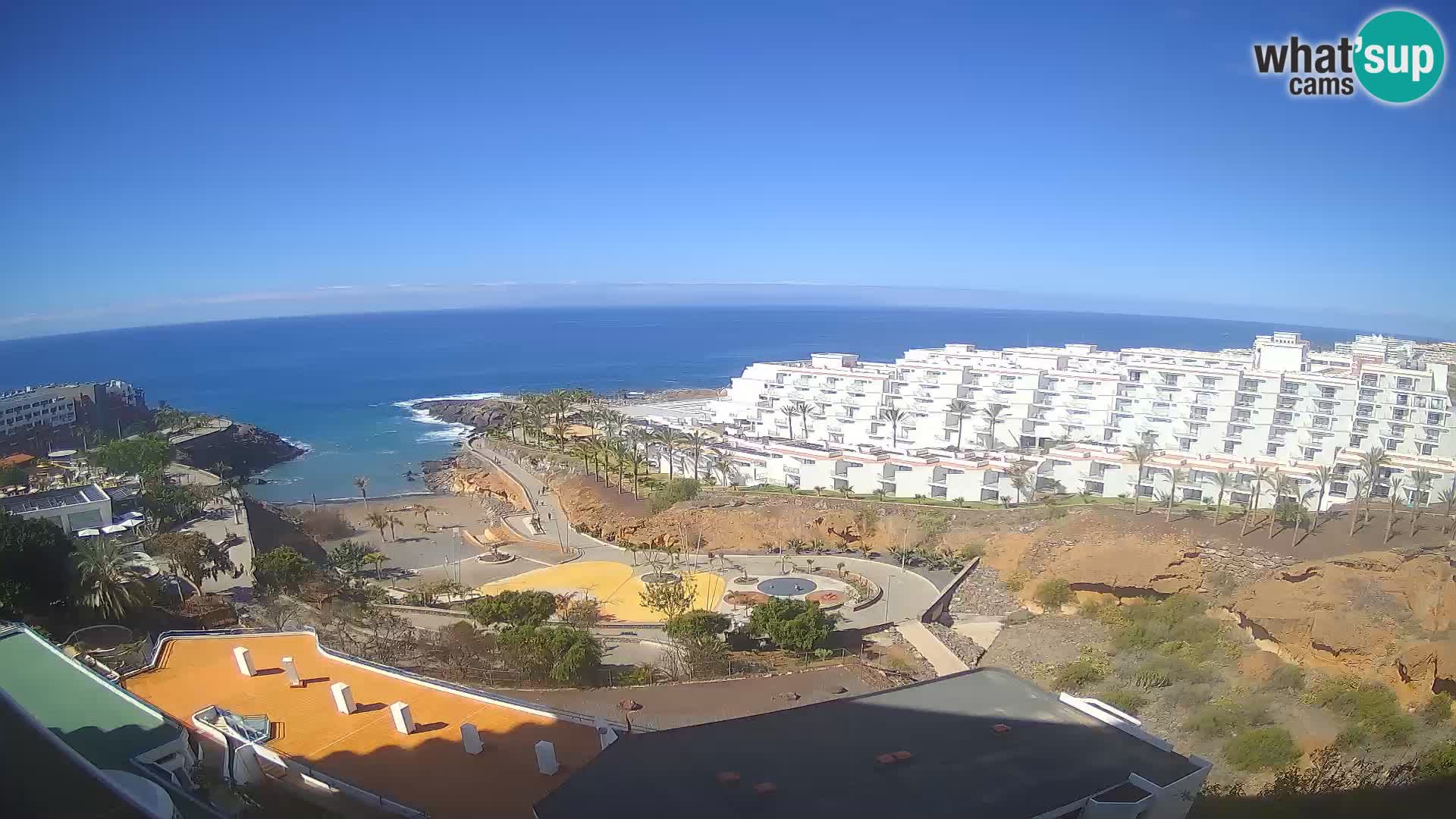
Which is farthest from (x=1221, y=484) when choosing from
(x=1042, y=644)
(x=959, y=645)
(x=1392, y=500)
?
(x=959, y=645)

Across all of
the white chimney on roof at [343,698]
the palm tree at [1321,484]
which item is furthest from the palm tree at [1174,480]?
the white chimney on roof at [343,698]

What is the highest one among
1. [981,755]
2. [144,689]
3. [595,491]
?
[981,755]

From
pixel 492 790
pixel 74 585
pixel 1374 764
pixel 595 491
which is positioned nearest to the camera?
pixel 492 790

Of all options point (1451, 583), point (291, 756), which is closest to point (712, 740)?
point (291, 756)

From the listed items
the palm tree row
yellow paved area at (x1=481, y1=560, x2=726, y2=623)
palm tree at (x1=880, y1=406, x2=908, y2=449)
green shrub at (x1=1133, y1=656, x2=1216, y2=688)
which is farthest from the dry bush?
the palm tree row

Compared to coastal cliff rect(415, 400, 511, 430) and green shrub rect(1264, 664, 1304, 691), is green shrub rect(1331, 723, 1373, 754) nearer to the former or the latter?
green shrub rect(1264, 664, 1304, 691)

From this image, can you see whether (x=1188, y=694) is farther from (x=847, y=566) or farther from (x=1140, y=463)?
(x=1140, y=463)

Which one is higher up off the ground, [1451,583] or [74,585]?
[74,585]

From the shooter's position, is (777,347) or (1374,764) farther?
(777,347)

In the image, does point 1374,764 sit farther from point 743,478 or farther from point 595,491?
point 595,491
